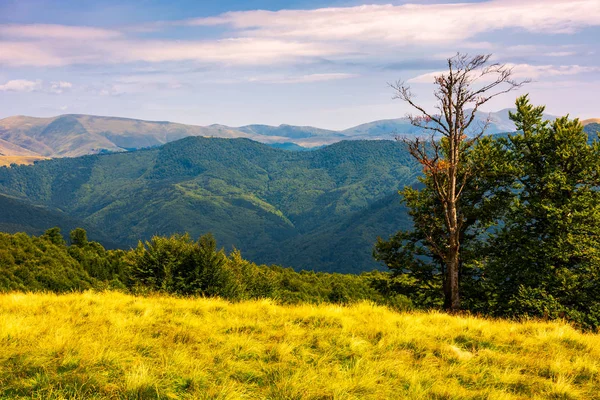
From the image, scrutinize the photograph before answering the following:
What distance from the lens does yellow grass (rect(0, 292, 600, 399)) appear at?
6.97m

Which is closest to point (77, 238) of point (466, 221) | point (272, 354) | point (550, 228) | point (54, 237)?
point (54, 237)

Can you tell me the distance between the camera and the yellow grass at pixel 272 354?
6971 mm

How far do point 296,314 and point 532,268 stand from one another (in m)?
16.4

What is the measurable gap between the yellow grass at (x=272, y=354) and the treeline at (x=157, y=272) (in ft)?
16.8

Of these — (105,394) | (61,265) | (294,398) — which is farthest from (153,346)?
(61,265)

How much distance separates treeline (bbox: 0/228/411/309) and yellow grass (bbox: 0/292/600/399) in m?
5.13

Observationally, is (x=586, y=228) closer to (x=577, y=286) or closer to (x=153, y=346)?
(x=577, y=286)

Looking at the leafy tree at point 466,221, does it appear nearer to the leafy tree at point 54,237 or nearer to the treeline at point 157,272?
the treeline at point 157,272

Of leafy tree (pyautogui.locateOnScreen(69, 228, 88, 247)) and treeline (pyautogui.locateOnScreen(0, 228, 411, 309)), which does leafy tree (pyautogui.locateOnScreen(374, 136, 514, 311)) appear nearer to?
treeline (pyautogui.locateOnScreen(0, 228, 411, 309))

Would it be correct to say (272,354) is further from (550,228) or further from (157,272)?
(157,272)

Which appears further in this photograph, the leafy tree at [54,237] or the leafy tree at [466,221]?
the leafy tree at [54,237]

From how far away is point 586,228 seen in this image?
2062 centimetres

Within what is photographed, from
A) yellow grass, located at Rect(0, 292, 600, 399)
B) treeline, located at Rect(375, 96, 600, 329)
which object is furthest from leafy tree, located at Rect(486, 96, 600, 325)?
yellow grass, located at Rect(0, 292, 600, 399)

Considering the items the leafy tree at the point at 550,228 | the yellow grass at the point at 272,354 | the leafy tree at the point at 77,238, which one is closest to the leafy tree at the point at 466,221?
the leafy tree at the point at 550,228
